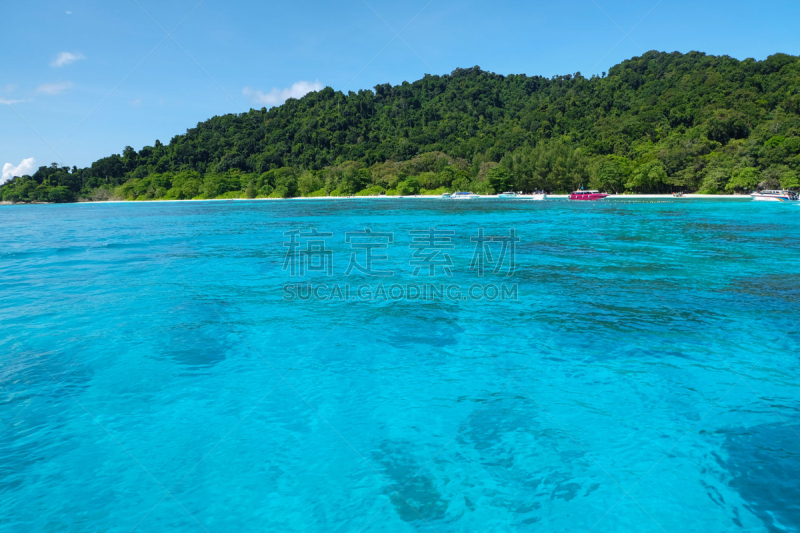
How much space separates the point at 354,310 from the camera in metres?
13.7

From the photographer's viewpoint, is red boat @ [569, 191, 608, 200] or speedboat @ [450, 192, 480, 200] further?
speedboat @ [450, 192, 480, 200]

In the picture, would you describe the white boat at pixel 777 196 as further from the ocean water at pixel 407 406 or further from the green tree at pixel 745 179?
the ocean water at pixel 407 406

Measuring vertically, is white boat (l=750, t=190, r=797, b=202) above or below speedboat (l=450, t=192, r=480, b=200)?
below

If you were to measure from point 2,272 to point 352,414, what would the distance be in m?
23.1

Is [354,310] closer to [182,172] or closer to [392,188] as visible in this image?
[392,188]

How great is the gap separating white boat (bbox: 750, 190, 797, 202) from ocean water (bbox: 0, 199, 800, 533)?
52.6 m

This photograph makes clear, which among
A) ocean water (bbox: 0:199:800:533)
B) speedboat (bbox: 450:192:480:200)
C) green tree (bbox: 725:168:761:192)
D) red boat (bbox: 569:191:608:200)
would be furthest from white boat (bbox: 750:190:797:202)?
ocean water (bbox: 0:199:800:533)

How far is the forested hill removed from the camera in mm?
78250

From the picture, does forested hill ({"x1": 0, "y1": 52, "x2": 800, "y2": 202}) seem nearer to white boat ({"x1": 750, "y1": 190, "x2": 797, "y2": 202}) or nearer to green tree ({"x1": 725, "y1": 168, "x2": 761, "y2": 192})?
green tree ({"x1": 725, "y1": 168, "x2": 761, "y2": 192})

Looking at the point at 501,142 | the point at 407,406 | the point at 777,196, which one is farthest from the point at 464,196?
the point at 407,406

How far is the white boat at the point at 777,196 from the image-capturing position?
57.4 meters

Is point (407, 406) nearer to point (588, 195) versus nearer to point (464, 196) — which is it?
point (588, 195)

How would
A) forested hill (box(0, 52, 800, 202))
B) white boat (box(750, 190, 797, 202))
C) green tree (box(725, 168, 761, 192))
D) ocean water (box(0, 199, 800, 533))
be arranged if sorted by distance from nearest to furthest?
1. ocean water (box(0, 199, 800, 533))
2. white boat (box(750, 190, 797, 202))
3. green tree (box(725, 168, 761, 192))
4. forested hill (box(0, 52, 800, 202))

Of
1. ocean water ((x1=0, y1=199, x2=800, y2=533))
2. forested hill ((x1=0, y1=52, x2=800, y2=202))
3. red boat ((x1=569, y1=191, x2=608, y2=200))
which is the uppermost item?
forested hill ((x1=0, y1=52, x2=800, y2=202))
